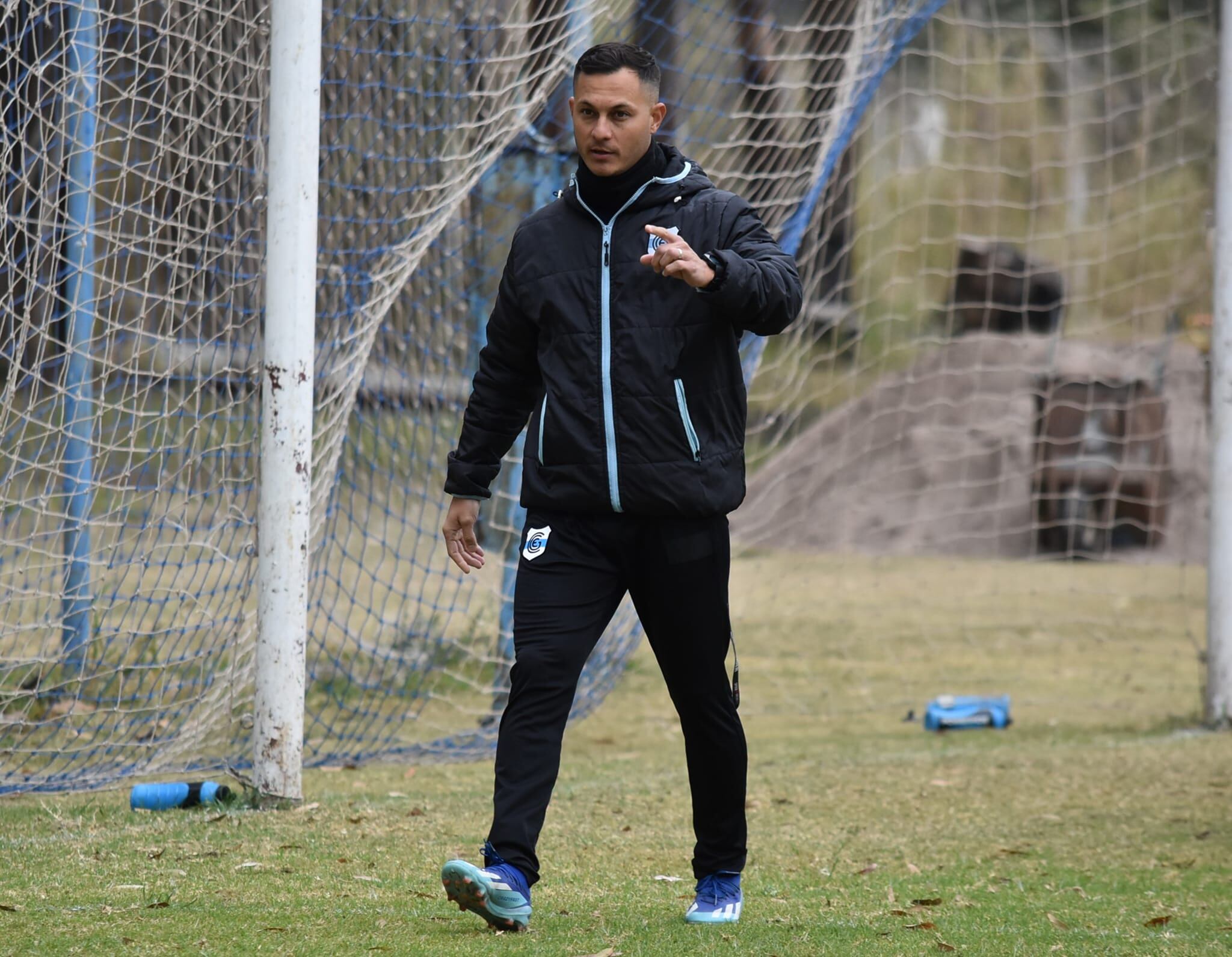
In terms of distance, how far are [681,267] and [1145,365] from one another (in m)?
12.8

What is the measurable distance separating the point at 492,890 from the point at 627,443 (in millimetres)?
929

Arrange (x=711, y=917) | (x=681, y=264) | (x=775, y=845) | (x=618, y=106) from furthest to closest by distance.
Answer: (x=775, y=845)
(x=711, y=917)
(x=618, y=106)
(x=681, y=264)

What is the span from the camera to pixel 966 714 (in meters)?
6.79

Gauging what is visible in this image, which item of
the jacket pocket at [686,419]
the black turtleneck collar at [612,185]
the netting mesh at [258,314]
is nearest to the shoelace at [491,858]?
the jacket pocket at [686,419]

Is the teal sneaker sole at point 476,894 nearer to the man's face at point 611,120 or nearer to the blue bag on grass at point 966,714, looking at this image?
the man's face at point 611,120

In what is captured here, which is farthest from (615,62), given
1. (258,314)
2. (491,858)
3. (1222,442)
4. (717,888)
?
(1222,442)

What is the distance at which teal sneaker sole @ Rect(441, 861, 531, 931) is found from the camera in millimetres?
2961

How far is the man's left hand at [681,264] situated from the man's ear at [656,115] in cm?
41

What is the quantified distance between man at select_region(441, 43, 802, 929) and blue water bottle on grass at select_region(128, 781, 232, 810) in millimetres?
1711

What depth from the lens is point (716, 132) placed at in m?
7.12

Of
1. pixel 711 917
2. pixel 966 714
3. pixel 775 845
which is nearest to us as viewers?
pixel 711 917

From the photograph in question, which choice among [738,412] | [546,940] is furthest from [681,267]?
[546,940]

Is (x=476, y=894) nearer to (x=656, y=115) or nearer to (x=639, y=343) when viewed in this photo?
(x=639, y=343)

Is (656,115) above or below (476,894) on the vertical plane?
above
